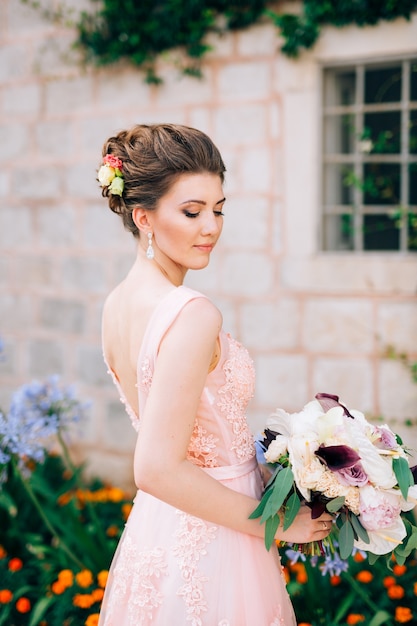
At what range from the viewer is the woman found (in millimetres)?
1662

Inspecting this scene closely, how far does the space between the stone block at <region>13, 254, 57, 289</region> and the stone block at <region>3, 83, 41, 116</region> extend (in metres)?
0.98

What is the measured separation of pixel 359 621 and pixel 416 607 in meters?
0.30

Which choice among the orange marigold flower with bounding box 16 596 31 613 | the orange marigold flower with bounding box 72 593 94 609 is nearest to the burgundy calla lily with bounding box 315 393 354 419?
the orange marigold flower with bounding box 72 593 94 609

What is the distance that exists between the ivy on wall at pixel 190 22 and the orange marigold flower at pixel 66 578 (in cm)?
279

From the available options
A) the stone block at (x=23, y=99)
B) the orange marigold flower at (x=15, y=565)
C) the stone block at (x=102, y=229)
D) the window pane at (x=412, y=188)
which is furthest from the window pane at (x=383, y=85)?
the orange marigold flower at (x=15, y=565)

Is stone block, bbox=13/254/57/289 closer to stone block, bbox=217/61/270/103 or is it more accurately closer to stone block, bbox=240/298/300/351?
stone block, bbox=240/298/300/351

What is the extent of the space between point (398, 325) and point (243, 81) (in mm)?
1652

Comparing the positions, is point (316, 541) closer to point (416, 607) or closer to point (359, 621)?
point (359, 621)

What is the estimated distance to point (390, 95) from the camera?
3889 mm

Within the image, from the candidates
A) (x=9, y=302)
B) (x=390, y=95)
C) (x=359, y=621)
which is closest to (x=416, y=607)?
(x=359, y=621)

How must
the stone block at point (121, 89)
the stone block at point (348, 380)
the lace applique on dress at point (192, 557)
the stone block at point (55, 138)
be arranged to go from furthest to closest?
the stone block at point (55, 138), the stone block at point (121, 89), the stone block at point (348, 380), the lace applique on dress at point (192, 557)

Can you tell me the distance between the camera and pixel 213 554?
1716mm

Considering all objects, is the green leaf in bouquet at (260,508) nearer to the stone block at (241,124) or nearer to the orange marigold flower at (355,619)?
the orange marigold flower at (355,619)

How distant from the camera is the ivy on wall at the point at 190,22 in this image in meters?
3.56
